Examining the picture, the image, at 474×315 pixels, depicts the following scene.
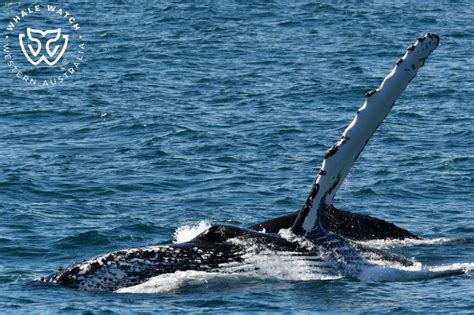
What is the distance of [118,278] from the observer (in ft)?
54.3

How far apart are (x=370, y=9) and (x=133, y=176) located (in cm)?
2770

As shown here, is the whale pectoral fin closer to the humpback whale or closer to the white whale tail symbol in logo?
the humpback whale

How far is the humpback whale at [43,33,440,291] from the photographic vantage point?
16.2 metres

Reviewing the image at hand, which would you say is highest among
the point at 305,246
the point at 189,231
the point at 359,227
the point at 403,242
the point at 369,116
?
the point at 369,116

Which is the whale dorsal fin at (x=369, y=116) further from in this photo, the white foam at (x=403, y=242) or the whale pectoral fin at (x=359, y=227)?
the white foam at (x=403, y=242)

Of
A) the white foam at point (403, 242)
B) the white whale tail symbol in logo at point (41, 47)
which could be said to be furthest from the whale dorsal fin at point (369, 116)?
the white whale tail symbol in logo at point (41, 47)

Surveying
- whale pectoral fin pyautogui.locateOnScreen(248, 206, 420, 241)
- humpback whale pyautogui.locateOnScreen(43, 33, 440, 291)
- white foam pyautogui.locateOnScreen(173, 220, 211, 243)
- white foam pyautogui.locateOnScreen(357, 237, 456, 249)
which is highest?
humpback whale pyautogui.locateOnScreen(43, 33, 440, 291)

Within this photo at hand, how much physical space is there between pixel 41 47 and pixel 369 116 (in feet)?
112

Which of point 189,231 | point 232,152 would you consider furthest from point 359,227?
point 232,152

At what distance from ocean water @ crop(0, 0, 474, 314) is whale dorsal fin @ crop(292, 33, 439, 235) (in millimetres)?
1319

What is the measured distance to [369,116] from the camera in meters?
16.3

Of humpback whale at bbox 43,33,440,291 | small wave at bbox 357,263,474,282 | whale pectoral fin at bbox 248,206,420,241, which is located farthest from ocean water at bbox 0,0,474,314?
whale pectoral fin at bbox 248,206,420,241

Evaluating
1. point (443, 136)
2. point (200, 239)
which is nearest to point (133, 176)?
point (443, 136)

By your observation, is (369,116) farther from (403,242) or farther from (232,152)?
(232,152)
